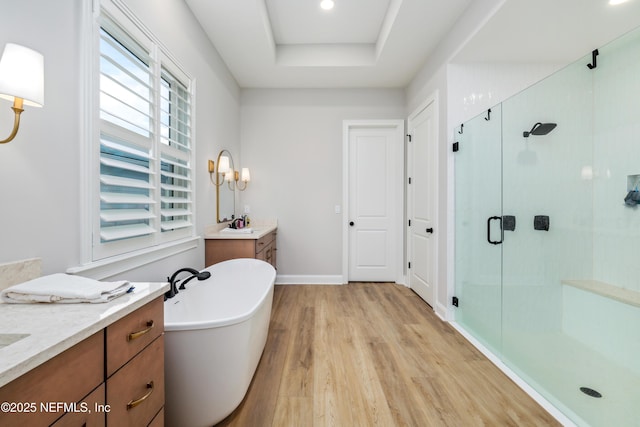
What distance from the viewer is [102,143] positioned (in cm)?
144

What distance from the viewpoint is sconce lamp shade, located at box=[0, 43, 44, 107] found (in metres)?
0.84

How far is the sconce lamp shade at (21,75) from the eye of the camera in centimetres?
84

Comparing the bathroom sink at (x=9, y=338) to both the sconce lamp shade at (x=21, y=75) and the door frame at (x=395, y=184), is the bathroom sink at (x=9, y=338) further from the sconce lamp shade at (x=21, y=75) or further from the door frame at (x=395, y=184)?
the door frame at (x=395, y=184)

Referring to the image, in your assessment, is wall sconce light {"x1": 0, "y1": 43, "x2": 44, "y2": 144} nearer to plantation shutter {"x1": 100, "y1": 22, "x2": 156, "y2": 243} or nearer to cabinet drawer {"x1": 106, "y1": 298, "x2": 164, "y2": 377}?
plantation shutter {"x1": 100, "y1": 22, "x2": 156, "y2": 243}

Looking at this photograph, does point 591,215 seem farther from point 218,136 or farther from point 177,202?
point 218,136

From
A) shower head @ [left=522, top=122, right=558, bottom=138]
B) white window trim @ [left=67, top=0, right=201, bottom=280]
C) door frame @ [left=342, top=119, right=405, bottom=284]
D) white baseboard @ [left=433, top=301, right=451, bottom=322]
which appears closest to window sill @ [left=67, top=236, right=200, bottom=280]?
white window trim @ [left=67, top=0, right=201, bottom=280]

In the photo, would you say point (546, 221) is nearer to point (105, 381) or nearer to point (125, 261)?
point (105, 381)

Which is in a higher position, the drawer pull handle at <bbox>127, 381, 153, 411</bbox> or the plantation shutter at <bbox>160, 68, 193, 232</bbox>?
the plantation shutter at <bbox>160, 68, 193, 232</bbox>

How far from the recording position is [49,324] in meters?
0.74

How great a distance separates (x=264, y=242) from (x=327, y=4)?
8.39 ft

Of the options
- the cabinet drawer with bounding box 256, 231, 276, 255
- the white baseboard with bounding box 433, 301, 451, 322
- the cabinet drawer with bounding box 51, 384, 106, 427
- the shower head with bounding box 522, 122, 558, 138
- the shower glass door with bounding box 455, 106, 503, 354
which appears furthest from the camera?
the cabinet drawer with bounding box 256, 231, 276, 255

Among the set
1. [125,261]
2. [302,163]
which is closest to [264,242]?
[302,163]

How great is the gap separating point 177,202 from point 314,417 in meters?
1.83

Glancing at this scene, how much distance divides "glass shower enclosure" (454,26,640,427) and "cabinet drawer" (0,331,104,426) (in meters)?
2.23
